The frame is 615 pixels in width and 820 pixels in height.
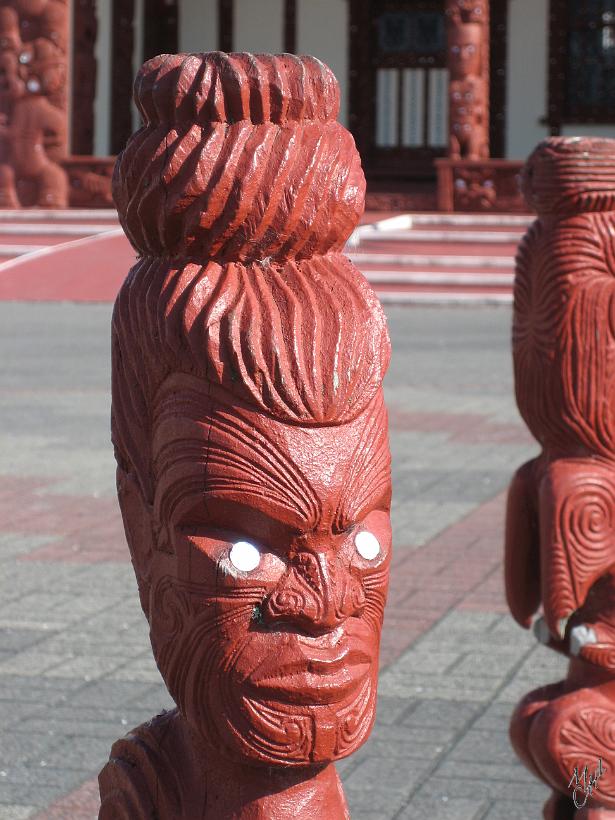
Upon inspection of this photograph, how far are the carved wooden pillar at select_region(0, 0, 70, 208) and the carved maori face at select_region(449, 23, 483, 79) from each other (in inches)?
191

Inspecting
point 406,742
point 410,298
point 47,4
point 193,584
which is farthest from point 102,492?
point 47,4

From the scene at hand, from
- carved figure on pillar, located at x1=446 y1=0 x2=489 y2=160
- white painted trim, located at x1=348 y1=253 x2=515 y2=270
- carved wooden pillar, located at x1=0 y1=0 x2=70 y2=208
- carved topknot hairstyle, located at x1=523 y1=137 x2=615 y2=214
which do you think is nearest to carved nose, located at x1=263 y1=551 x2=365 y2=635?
carved topknot hairstyle, located at x1=523 y1=137 x2=615 y2=214

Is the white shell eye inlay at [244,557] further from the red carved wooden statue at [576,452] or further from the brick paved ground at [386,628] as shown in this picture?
the brick paved ground at [386,628]

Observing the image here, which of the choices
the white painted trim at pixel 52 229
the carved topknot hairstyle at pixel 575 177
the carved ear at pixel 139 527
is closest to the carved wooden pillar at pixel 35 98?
the white painted trim at pixel 52 229

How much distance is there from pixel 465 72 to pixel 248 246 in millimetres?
16916

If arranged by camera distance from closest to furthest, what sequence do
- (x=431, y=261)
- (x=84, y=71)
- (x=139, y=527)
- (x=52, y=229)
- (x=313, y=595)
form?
(x=313, y=595), (x=139, y=527), (x=431, y=261), (x=52, y=229), (x=84, y=71)

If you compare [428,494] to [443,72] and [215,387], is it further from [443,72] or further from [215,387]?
[443,72]

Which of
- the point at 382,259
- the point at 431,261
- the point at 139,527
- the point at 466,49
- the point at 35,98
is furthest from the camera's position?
the point at 35,98

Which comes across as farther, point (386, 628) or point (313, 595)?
point (386, 628)

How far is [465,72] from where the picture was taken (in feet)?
58.6

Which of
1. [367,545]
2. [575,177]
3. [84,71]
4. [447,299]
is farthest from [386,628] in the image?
[84,71]

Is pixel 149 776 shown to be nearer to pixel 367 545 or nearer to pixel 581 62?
pixel 367 545

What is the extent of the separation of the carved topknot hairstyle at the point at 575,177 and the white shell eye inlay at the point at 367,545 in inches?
51.0

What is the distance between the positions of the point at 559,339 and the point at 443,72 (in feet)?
66.2
